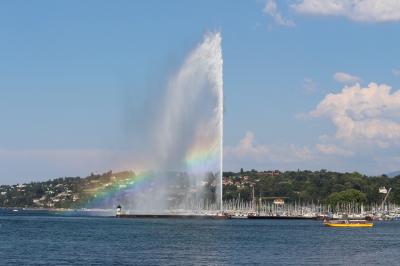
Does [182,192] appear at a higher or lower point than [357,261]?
higher

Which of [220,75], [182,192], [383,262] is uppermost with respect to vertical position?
[220,75]

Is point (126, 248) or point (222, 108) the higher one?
point (222, 108)

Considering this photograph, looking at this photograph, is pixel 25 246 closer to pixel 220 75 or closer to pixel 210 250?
pixel 210 250

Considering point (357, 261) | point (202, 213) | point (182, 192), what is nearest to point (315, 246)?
point (357, 261)

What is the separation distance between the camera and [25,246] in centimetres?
7544

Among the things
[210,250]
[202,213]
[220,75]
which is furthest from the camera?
[202,213]

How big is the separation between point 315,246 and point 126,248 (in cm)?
1947

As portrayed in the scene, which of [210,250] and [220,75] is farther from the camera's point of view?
[220,75]

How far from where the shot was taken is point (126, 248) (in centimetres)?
7156

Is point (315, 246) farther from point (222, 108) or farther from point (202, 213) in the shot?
point (202, 213)

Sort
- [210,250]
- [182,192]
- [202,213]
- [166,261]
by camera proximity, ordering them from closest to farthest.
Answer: [166,261] < [210,250] < [182,192] < [202,213]

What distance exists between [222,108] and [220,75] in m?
5.69

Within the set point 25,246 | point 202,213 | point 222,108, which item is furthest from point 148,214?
point 25,246

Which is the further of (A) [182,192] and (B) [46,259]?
(A) [182,192]
